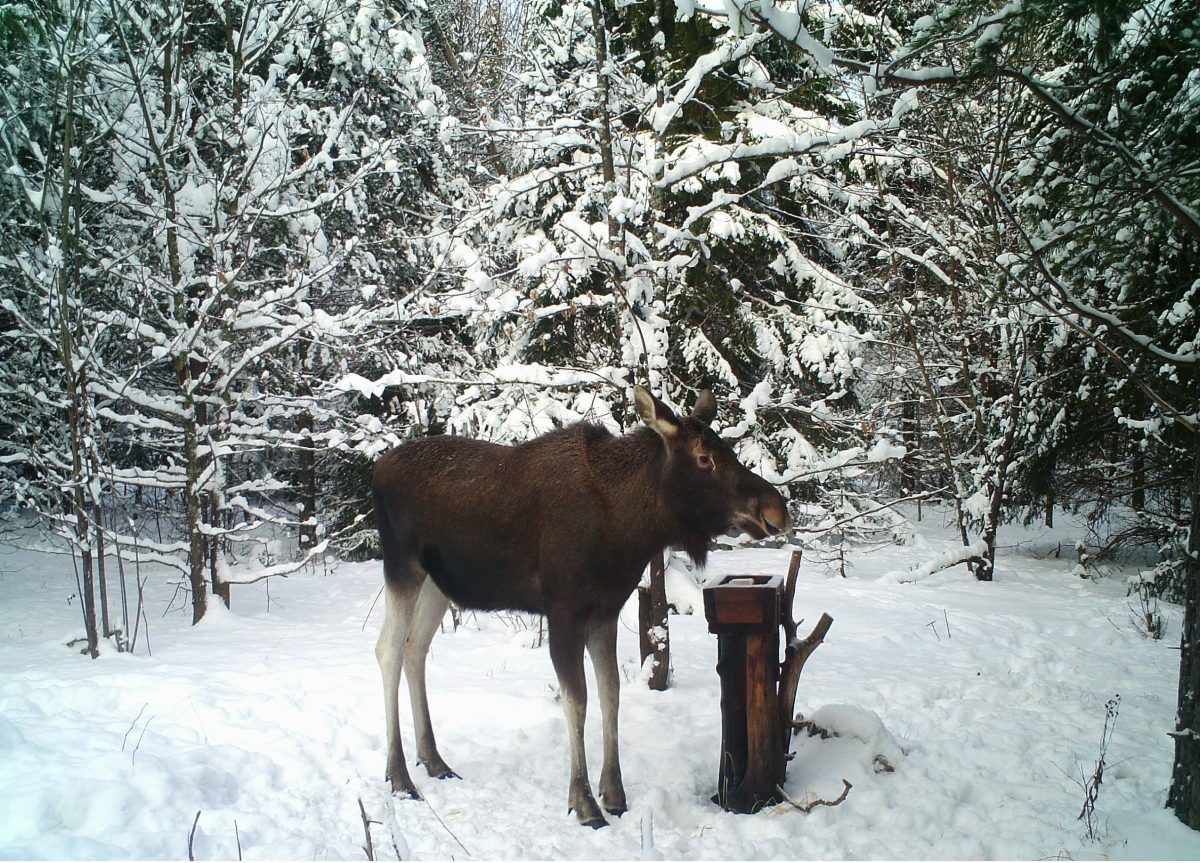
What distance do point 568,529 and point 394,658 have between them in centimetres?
148

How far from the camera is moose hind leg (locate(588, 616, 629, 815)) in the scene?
14.8ft

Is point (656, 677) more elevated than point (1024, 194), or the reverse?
point (1024, 194)

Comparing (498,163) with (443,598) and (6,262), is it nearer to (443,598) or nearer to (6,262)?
(6,262)

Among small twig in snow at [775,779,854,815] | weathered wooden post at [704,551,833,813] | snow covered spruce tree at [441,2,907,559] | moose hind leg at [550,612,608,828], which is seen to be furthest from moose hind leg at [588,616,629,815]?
snow covered spruce tree at [441,2,907,559]

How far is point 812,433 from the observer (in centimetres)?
972

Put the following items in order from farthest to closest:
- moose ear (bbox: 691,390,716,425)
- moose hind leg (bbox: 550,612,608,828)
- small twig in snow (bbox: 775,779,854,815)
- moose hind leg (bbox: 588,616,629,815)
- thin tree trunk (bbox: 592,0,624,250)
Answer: thin tree trunk (bbox: 592,0,624,250) < moose ear (bbox: 691,390,716,425) < moose hind leg (bbox: 588,616,629,815) < moose hind leg (bbox: 550,612,608,828) < small twig in snow (bbox: 775,779,854,815)

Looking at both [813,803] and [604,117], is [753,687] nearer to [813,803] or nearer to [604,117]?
[813,803]

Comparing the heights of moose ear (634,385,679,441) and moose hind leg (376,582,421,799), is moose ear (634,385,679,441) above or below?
above

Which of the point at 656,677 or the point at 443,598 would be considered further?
the point at 656,677

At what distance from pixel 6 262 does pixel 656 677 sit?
23.1 ft

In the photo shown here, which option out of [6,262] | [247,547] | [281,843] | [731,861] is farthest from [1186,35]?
[247,547]

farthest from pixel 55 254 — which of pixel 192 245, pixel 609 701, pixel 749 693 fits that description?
pixel 749 693

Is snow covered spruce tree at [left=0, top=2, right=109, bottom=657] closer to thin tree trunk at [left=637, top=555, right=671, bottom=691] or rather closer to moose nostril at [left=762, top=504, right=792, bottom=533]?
thin tree trunk at [left=637, top=555, right=671, bottom=691]

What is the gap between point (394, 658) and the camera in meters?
5.07
